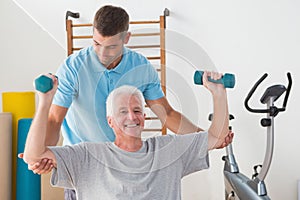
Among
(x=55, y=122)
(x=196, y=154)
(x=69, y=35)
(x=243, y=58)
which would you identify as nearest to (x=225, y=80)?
(x=196, y=154)

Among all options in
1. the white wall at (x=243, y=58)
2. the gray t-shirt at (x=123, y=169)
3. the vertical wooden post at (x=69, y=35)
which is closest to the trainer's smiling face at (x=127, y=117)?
the gray t-shirt at (x=123, y=169)

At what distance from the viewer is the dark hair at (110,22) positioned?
2.35 m

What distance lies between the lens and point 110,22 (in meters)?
2.36

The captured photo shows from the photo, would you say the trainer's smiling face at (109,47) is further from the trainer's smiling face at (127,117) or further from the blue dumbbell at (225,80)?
the blue dumbbell at (225,80)

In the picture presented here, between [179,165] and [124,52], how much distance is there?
1.98ft

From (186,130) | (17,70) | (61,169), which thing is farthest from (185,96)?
(17,70)

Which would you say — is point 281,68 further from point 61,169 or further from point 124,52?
point 61,169

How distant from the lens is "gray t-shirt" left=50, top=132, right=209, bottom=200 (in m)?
2.14

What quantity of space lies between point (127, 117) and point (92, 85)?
1.37ft

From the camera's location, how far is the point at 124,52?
258 cm

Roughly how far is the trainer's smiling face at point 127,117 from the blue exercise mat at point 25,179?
2.03m

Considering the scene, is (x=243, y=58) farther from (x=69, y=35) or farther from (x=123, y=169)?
(x=123, y=169)

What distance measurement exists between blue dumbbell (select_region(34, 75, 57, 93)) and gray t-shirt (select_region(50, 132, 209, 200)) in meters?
0.27

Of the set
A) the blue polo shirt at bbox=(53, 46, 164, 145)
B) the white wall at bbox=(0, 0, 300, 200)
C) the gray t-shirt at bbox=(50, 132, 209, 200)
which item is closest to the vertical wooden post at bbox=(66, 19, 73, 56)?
the white wall at bbox=(0, 0, 300, 200)
